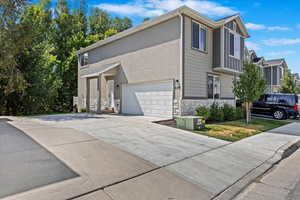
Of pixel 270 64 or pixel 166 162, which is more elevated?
pixel 270 64

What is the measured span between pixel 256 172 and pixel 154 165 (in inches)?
99.2

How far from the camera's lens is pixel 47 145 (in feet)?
17.5

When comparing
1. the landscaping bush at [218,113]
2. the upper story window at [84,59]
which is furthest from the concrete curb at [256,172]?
the upper story window at [84,59]

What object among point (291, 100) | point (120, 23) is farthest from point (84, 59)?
point (291, 100)

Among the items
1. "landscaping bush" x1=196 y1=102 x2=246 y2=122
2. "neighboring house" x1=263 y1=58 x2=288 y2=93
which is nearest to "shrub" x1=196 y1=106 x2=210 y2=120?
"landscaping bush" x1=196 y1=102 x2=246 y2=122

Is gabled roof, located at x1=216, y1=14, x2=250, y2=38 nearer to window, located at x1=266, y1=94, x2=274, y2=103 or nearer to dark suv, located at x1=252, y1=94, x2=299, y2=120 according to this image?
window, located at x1=266, y1=94, x2=274, y2=103

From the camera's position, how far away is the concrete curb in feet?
11.5

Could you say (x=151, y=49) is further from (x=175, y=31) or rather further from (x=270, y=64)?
(x=270, y=64)

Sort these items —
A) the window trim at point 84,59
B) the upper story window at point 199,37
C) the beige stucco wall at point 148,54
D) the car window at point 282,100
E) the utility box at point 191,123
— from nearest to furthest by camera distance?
the utility box at point 191,123, the beige stucco wall at point 148,54, the upper story window at point 199,37, the car window at point 282,100, the window trim at point 84,59

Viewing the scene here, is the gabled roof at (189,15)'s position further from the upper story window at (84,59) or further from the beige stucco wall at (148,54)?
the upper story window at (84,59)

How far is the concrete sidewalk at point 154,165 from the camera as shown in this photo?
10.7 feet

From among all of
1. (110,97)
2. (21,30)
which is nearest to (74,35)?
(21,30)

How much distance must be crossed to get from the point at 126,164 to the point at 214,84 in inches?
433

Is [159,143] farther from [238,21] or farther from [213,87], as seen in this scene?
[238,21]
